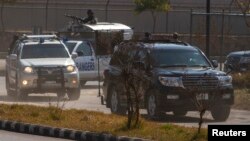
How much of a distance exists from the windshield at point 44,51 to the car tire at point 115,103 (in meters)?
6.03

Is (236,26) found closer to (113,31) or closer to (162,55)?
(113,31)

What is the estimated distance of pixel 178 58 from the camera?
73.0ft

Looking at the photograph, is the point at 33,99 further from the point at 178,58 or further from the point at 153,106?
the point at 153,106

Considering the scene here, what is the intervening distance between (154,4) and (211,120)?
27070 millimetres

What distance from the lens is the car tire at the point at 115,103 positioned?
2273cm

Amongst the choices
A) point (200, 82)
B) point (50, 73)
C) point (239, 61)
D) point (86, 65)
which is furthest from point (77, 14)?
point (200, 82)

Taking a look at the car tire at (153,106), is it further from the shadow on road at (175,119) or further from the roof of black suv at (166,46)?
the roof of black suv at (166,46)

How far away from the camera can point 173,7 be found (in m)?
60.1

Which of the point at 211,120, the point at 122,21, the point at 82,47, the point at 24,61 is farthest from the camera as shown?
the point at 122,21

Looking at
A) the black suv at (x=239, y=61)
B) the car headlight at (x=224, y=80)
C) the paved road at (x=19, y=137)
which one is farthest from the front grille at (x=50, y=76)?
the paved road at (x=19, y=137)

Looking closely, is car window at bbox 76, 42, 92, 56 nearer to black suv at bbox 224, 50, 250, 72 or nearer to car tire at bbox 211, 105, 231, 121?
black suv at bbox 224, 50, 250, 72

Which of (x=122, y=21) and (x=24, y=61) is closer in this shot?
(x=24, y=61)

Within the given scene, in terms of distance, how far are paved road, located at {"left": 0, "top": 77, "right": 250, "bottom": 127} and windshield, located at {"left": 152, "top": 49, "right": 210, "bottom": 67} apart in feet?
4.29

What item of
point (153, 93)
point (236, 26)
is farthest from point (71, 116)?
point (236, 26)
